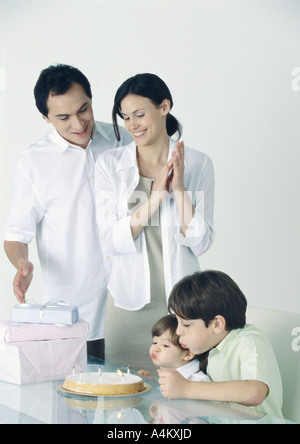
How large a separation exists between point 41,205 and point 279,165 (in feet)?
2.57

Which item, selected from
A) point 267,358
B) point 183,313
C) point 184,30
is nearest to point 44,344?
point 183,313

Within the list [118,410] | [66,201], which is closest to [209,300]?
[118,410]

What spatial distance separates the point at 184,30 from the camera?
7.36 feet

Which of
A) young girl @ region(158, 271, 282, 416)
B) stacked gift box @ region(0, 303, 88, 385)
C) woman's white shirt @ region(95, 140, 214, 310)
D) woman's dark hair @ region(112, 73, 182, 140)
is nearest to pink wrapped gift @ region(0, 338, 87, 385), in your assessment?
stacked gift box @ region(0, 303, 88, 385)

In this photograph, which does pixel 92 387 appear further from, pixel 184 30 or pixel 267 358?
pixel 184 30

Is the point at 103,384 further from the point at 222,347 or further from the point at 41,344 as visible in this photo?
the point at 222,347

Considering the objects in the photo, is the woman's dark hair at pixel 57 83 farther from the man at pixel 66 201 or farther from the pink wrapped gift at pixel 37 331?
the pink wrapped gift at pixel 37 331

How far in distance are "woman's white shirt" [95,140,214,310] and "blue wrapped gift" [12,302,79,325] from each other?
0.44 metres

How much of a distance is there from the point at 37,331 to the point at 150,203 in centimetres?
56

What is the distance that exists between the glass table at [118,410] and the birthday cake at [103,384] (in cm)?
1

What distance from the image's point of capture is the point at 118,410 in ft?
4.29

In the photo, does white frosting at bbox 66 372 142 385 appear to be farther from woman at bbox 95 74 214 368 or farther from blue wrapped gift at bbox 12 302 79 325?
woman at bbox 95 74 214 368

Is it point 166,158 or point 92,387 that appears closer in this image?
point 92,387

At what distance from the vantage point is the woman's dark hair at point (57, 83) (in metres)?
2.13
